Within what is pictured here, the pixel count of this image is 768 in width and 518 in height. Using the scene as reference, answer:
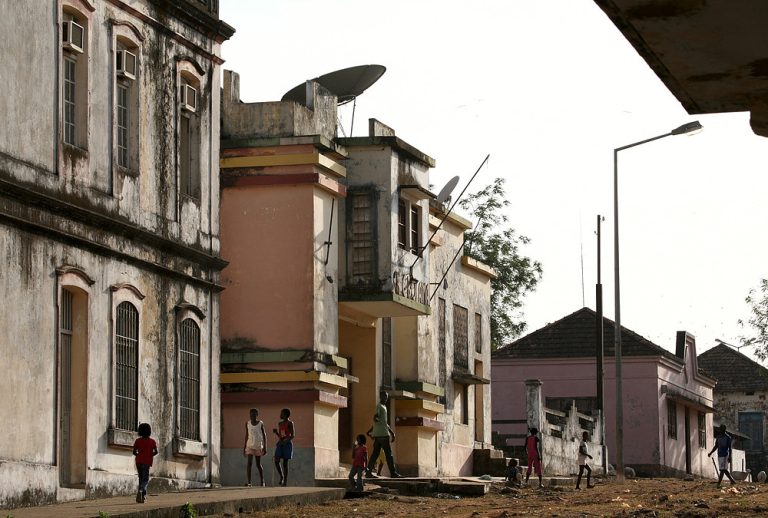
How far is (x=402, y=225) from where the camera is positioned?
110 feet

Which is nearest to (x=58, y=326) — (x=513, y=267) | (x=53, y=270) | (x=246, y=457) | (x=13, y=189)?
(x=53, y=270)

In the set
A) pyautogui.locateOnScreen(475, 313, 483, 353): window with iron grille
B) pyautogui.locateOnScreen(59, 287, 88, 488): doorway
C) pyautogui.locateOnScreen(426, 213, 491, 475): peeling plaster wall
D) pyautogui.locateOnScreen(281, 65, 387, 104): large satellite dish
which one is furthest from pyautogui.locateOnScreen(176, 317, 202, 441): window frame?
pyautogui.locateOnScreen(475, 313, 483, 353): window with iron grille

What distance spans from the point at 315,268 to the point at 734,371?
158ft

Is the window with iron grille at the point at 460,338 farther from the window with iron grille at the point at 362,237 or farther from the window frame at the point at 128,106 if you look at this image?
the window frame at the point at 128,106

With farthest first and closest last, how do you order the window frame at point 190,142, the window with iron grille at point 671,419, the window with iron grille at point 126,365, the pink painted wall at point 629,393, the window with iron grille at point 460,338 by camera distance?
the window with iron grille at point 671,419, the pink painted wall at point 629,393, the window with iron grille at point 460,338, the window frame at point 190,142, the window with iron grille at point 126,365

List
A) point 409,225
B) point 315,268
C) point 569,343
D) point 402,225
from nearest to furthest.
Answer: point 315,268 < point 402,225 < point 409,225 < point 569,343

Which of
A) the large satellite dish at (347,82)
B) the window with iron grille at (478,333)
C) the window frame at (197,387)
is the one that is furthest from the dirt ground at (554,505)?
the window with iron grille at (478,333)

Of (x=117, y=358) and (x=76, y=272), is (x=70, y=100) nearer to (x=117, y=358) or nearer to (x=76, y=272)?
(x=76, y=272)

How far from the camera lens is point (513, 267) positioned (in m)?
61.1

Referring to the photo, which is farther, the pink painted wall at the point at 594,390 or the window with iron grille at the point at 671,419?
the window with iron grille at the point at 671,419

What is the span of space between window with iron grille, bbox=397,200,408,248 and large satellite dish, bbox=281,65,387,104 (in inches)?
99.9

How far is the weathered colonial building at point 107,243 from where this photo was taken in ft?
65.2

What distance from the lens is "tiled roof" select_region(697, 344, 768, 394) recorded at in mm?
73250

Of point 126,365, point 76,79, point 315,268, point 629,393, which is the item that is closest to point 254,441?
point 315,268
